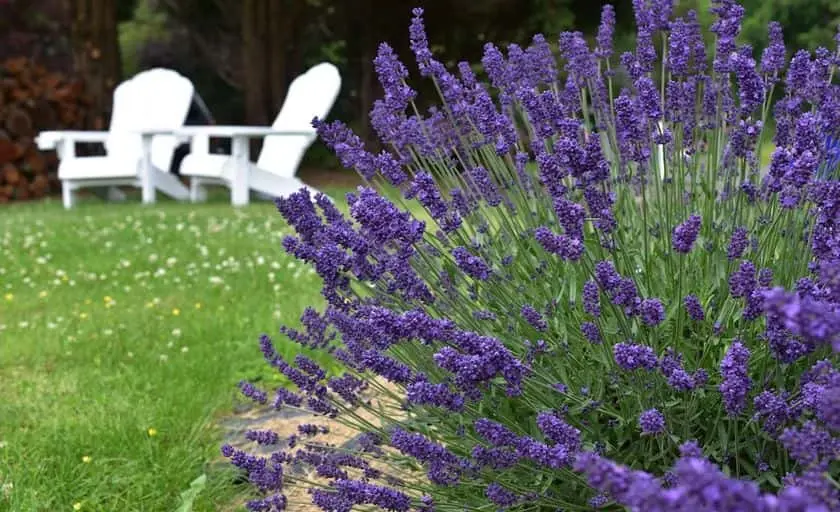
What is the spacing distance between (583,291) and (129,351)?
2.69 m

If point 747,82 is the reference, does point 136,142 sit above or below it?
below

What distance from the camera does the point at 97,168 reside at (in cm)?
959

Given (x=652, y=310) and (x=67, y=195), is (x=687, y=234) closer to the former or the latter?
(x=652, y=310)

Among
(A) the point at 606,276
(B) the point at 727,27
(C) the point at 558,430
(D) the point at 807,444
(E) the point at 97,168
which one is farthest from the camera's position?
(E) the point at 97,168

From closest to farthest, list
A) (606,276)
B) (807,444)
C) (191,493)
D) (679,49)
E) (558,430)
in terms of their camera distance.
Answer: (807,444), (558,430), (606,276), (679,49), (191,493)

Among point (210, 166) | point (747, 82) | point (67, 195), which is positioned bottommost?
point (67, 195)

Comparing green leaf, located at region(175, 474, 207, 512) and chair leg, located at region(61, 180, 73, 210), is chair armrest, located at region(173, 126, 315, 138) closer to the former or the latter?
chair leg, located at region(61, 180, 73, 210)

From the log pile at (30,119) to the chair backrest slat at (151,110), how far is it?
1.21 m

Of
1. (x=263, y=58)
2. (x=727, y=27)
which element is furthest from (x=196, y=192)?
(x=727, y=27)

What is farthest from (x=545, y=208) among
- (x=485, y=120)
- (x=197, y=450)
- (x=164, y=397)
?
(x=164, y=397)

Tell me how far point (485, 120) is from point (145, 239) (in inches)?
198

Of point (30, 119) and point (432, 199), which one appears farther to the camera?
point (30, 119)

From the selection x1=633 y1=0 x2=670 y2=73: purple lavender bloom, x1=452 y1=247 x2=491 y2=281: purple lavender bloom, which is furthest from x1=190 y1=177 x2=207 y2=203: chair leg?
x1=452 y1=247 x2=491 y2=281: purple lavender bloom

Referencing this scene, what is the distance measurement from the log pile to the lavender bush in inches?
395
